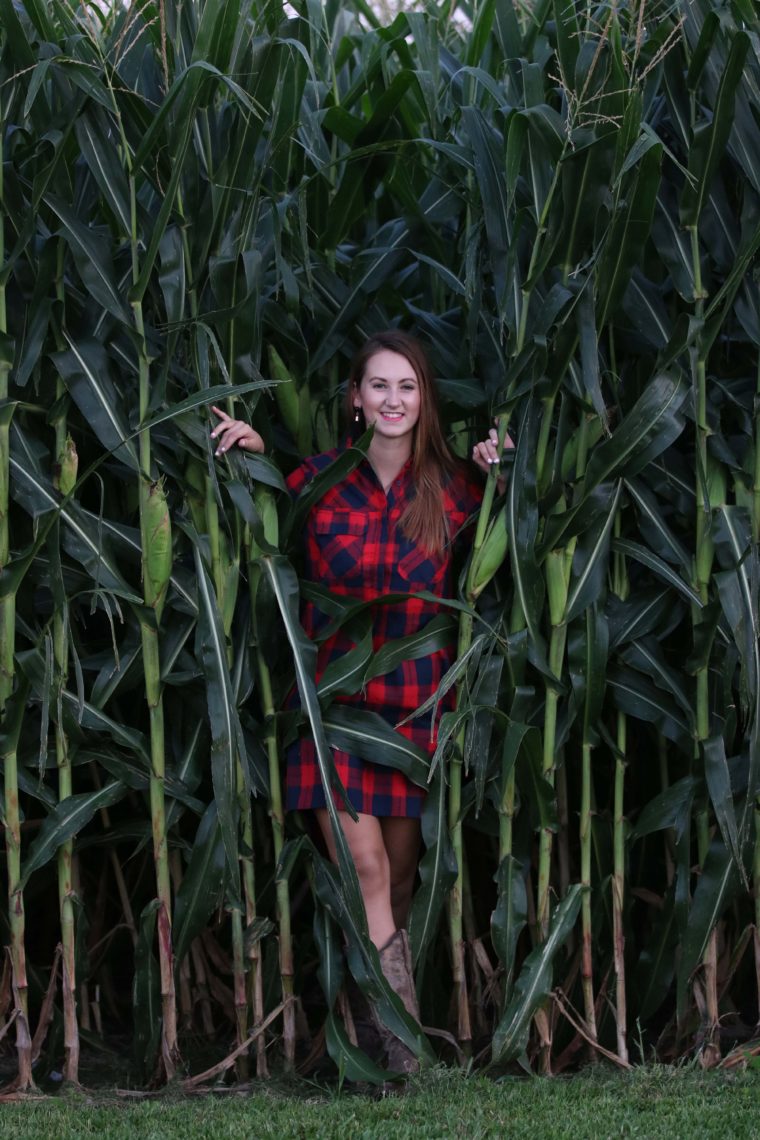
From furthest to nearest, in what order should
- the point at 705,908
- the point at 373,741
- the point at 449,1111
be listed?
the point at 373,741, the point at 705,908, the point at 449,1111

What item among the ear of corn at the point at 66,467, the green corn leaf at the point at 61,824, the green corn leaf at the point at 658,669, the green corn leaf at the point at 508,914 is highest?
the ear of corn at the point at 66,467

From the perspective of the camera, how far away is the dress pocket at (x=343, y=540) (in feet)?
10.6

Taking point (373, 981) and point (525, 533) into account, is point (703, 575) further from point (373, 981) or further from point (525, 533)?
point (373, 981)

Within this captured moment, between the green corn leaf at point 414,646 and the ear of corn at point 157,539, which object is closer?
the ear of corn at point 157,539

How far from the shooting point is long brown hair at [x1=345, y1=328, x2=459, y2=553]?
3.22m

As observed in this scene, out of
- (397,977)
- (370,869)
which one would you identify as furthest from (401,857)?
(397,977)

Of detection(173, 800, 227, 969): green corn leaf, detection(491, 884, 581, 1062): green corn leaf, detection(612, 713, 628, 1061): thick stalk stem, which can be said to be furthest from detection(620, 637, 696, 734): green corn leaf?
detection(173, 800, 227, 969): green corn leaf

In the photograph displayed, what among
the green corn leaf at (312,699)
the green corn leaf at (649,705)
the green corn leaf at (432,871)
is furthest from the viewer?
the green corn leaf at (649,705)

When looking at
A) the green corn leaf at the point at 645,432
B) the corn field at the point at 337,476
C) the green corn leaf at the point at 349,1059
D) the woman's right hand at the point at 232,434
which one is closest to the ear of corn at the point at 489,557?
the corn field at the point at 337,476

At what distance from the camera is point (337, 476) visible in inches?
123

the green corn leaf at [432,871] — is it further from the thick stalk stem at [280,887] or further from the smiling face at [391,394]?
the smiling face at [391,394]

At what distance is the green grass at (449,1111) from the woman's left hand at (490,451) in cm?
144

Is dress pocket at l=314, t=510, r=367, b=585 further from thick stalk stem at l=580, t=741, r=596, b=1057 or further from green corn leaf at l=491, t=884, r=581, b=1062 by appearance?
green corn leaf at l=491, t=884, r=581, b=1062

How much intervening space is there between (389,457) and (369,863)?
103 cm
